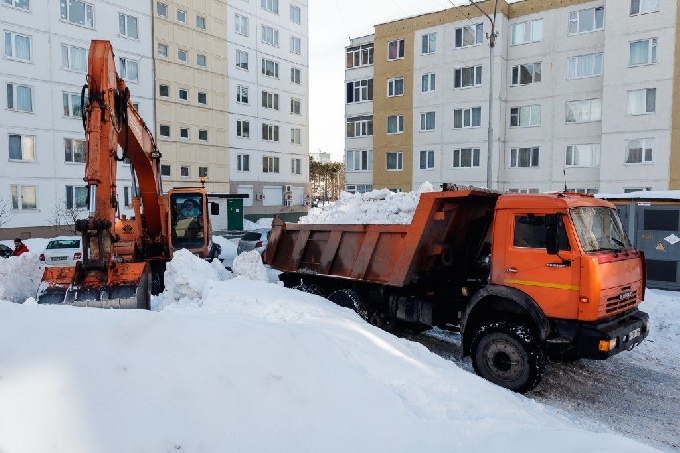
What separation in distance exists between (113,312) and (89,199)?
4302 mm

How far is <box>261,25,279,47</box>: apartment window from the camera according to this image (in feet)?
137

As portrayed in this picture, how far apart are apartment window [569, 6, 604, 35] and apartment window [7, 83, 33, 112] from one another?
31.8m

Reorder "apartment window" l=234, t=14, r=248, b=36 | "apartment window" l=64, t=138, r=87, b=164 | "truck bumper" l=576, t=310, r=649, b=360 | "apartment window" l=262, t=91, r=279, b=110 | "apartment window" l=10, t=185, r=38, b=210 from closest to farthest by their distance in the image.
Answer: "truck bumper" l=576, t=310, r=649, b=360 → "apartment window" l=10, t=185, r=38, b=210 → "apartment window" l=64, t=138, r=87, b=164 → "apartment window" l=234, t=14, r=248, b=36 → "apartment window" l=262, t=91, r=279, b=110

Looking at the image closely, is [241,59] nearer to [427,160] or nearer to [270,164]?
[270,164]

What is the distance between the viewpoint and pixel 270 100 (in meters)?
42.5

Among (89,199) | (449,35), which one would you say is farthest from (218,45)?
(89,199)

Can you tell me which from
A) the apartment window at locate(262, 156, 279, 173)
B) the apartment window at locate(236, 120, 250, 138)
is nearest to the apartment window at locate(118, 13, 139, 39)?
the apartment window at locate(236, 120, 250, 138)

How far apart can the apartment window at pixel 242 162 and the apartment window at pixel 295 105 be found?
6707 millimetres

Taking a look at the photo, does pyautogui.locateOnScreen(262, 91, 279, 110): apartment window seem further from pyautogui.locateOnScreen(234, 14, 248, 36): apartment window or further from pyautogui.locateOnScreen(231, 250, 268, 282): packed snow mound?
pyautogui.locateOnScreen(231, 250, 268, 282): packed snow mound

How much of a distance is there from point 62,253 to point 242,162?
28053mm

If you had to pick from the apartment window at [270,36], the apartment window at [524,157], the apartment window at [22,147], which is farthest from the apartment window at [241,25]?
the apartment window at [524,157]

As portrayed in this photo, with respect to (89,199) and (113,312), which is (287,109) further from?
(113,312)

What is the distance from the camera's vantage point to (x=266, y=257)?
11.1 metres

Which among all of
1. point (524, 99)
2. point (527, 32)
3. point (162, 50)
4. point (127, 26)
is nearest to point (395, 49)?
point (527, 32)
